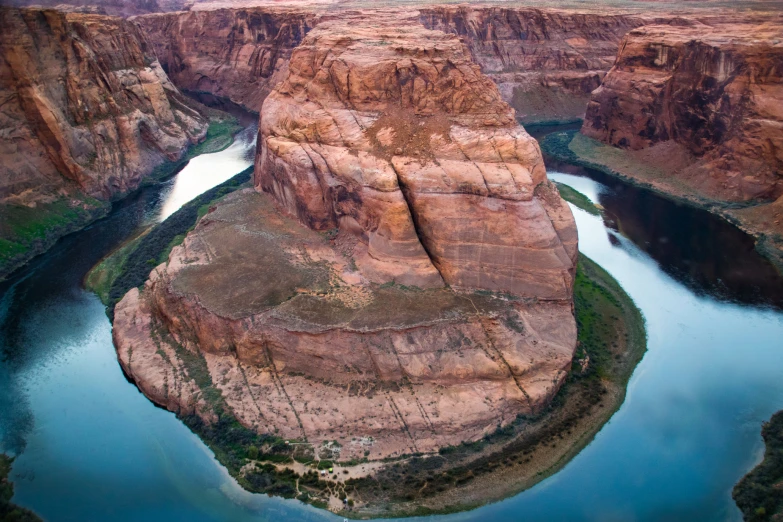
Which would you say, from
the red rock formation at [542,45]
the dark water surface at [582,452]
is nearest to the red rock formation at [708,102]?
the dark water surface at [582,452]

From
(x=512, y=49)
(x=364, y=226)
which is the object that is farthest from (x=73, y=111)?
(x=512, y=49)

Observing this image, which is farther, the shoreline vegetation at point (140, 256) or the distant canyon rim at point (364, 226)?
the shoreline vegetation at point (140, 256)

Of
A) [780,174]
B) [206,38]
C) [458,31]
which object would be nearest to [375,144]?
[780,174]

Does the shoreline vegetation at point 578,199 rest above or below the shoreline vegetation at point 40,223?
below

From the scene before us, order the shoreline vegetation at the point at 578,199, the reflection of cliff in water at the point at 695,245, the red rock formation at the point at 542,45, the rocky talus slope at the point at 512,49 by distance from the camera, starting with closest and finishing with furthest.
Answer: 1. the reflection of cliff in water at the point at 695,245
2. the shoreline vegetation at the point at 578,199
3. the rocky talus slope at the point at 512,49
4. the red rock formation at the point at 542,45

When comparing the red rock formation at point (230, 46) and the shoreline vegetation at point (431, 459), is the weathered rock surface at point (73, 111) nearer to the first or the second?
the shoreline vegetation at point (431, 459)

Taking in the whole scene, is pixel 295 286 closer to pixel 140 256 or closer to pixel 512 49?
pixel 140 256

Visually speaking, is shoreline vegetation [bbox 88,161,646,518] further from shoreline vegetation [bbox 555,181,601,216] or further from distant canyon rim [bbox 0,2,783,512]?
shoreline vegetation [bbox 555,181,601,216]
